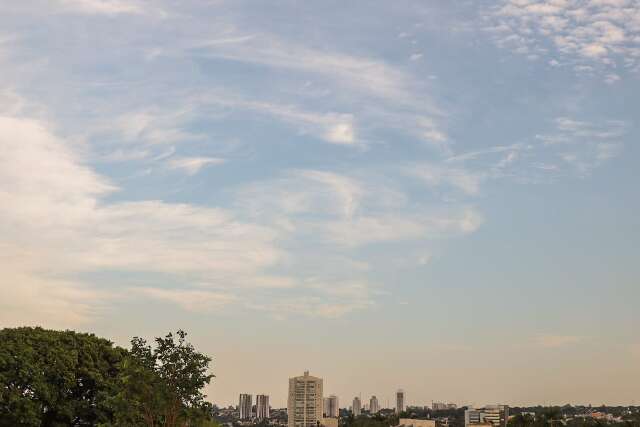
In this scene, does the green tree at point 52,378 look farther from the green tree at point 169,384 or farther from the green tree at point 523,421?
the green tree at point 523,421

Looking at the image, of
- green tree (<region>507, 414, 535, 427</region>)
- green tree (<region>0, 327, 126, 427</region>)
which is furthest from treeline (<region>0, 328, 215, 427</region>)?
green tree (<region>507, 414, 535, 427</region>)

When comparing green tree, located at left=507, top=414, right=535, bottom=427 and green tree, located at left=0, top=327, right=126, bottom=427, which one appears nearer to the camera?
green tree, located at left=0, top=327, right=126, bottom=427

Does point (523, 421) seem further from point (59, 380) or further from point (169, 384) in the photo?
point (169, 384)

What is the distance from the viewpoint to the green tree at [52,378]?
139 ft

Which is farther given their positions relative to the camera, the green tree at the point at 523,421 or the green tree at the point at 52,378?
the green tree at the point at 523,421

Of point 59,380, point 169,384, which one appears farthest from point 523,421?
point 169,384

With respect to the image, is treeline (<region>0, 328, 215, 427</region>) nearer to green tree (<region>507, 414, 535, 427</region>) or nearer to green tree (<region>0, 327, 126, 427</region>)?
green tree (<region>0, 327, 126, 427</region>)

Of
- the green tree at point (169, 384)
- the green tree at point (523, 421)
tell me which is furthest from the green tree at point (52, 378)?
the green tree at point (523, 421)

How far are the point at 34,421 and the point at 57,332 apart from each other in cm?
740

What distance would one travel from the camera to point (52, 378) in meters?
44.8

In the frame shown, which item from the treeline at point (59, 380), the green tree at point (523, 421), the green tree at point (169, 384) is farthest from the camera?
the green tree at point (523, 421)

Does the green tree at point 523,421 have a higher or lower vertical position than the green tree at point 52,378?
lower

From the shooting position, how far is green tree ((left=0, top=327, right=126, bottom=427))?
4228cm

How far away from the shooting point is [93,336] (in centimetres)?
5041
